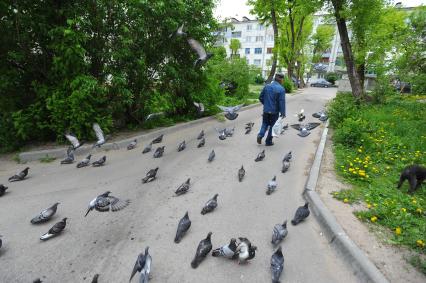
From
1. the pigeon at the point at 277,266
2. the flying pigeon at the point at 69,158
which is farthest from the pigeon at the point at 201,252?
the flying pigeon at the point at 69,158

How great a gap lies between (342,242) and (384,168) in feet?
11.8

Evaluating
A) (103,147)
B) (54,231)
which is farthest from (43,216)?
(103,147)

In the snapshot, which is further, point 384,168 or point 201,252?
point 384,168

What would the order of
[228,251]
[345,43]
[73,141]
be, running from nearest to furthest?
1. [228,251]
2. [73,141]
3. [345,43]

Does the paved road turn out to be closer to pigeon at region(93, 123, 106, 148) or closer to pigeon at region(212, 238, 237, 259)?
pigeon at region(212, 238, 237, 259)

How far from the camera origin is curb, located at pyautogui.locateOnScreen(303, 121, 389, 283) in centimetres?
312

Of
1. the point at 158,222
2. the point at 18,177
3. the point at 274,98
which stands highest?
the point at 274,98

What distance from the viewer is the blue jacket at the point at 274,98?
7605 millimetres

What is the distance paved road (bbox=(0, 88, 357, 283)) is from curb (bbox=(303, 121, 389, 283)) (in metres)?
0.12

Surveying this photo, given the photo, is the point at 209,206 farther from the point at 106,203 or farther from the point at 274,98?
the point at 274,98

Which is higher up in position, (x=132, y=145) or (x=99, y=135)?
(x=99, y=135)

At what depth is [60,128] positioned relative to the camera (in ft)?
24.7

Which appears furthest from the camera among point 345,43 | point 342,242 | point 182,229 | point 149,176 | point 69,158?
point 345,43

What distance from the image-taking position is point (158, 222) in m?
4.29
